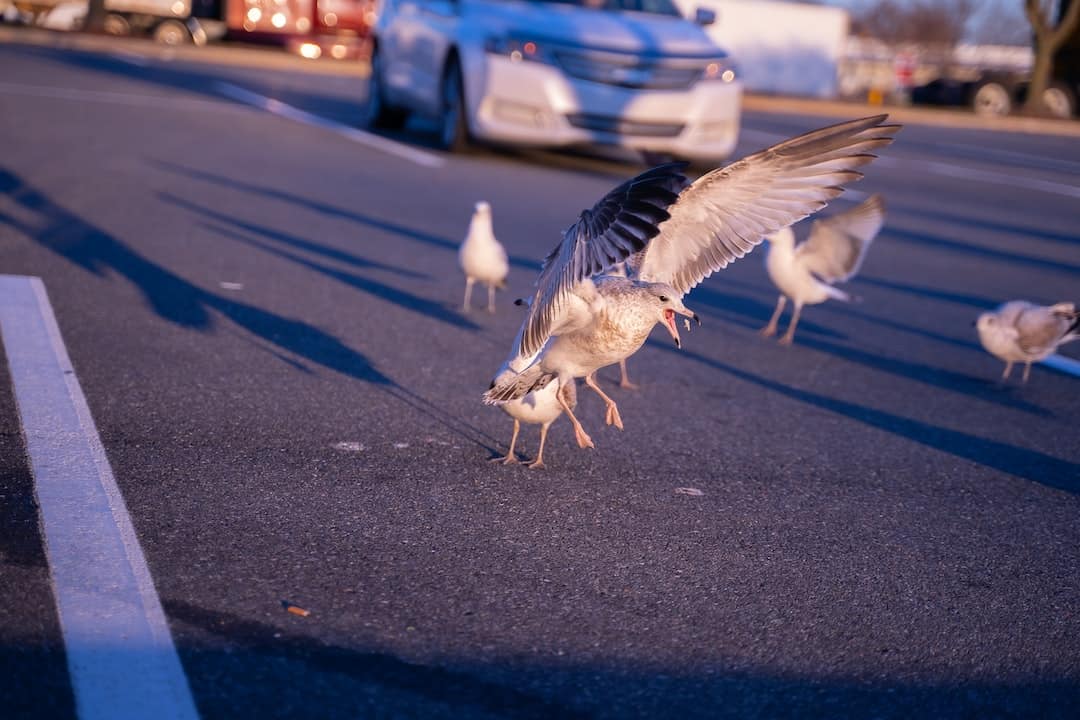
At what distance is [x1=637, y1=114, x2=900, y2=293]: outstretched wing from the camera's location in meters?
5.29

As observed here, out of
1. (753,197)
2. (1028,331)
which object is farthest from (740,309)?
(753,197)

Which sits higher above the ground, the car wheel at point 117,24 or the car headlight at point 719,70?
the car headlight at point 719,70

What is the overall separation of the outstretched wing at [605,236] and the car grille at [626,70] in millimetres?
8495

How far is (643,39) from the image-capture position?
13383mm

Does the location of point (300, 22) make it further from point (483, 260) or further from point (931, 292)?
point (483, 260)

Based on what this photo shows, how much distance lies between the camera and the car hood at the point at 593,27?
517 inches

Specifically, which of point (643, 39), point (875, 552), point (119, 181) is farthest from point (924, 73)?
point (875, 552)

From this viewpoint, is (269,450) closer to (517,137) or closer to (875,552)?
(875,552)

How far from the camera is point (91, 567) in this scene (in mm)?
3439

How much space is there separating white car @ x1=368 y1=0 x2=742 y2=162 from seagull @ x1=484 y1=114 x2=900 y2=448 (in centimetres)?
760

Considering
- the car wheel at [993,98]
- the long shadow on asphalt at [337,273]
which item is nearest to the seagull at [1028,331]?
the long shadow on asphalt at [337,273]

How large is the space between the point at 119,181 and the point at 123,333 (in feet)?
15.6

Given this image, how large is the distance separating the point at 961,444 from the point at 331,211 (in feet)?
19.5

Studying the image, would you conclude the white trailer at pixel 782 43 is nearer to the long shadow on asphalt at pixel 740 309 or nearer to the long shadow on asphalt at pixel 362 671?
the long shadow on asphalt at pixel 740 309
